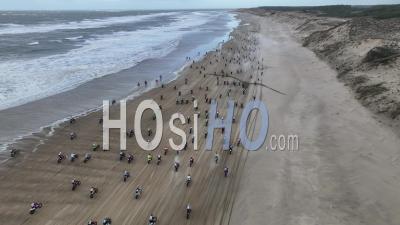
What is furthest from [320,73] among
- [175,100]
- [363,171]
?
[363,171]

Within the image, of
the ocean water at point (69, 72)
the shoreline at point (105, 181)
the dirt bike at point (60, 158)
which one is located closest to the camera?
the shoreline at point (105, 181)

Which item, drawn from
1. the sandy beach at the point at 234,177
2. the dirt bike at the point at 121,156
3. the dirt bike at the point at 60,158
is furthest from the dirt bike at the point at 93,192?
the dirt bike at the point at 60,158

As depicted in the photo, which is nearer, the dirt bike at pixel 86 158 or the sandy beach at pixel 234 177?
the sandy beach at pixel 234 177

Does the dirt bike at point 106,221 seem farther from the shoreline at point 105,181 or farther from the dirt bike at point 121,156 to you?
the dirt bike at point 121,156

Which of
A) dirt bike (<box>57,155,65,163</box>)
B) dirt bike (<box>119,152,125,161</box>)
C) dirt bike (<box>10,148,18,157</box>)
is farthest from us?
dirt bike (<box>119,152,125,161</box>)

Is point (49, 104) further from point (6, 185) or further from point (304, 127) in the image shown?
point (304, 127)

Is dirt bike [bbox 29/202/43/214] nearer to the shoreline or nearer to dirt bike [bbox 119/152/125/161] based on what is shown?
the shoreline

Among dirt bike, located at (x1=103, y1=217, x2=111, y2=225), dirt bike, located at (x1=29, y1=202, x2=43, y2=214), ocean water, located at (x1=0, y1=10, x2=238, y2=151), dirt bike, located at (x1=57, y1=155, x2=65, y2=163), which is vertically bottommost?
dirt bike, located at (x1=29, y1=202, x2=43, y2=214)

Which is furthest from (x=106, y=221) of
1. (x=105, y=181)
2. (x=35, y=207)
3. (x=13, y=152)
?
(x=13, y=152)

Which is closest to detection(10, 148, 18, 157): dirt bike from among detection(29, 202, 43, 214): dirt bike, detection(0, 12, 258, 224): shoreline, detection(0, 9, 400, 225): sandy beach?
detection(0, 12, 258, 224): shoreline
